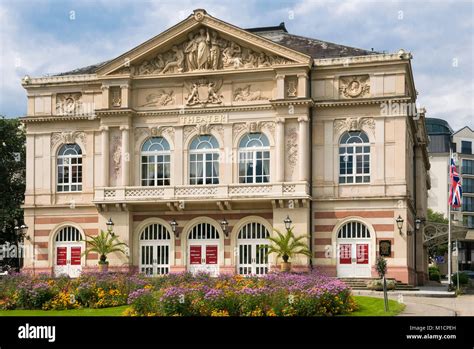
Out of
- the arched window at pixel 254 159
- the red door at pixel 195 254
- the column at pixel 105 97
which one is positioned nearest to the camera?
the arched window at pixel 254 159

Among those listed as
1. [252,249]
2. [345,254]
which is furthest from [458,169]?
[252,249]

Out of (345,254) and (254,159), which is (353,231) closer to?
(345,254)

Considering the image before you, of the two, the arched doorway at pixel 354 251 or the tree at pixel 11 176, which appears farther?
the tree at pixel 11 176

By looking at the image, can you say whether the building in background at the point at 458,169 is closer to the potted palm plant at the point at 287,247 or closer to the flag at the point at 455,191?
the flag at the point at 455,191

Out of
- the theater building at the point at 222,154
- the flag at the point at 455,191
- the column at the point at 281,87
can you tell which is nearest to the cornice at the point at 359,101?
the theater building at the point at 222,154

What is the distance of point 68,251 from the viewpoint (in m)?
51.4

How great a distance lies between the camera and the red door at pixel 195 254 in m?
49.0

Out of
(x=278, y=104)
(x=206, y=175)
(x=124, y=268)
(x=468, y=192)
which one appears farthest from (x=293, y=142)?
(x=468, y=192)

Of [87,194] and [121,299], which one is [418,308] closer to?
[121,299]

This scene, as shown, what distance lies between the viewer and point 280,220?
4719cm

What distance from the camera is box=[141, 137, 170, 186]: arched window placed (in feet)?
164

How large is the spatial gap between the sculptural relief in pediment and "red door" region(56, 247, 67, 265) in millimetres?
12914

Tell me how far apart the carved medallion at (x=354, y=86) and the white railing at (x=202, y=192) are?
6.06m

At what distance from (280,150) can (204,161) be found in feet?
16.6
